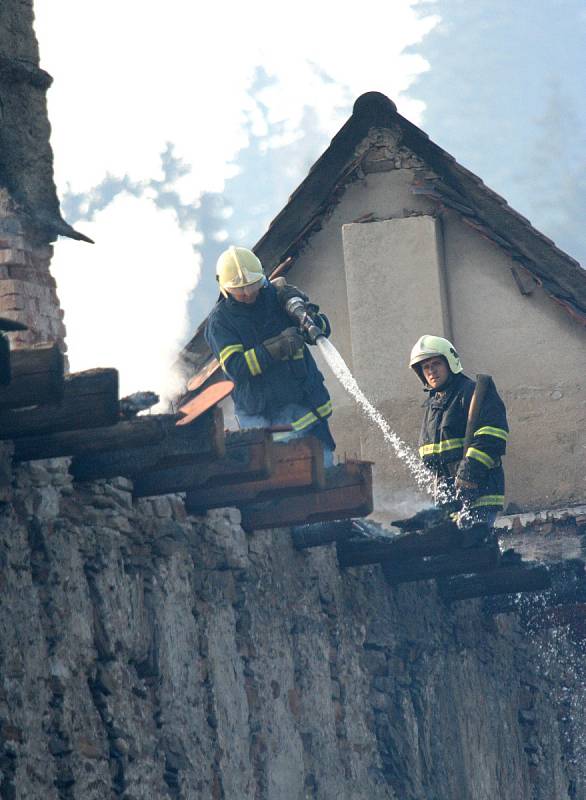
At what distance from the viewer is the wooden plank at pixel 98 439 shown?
8625mm

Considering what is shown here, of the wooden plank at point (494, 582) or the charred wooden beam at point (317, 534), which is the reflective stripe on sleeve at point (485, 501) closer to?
the wooden plank at point (494, 582)

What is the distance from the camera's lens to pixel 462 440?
13.6 meters

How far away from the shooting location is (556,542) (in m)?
15.9

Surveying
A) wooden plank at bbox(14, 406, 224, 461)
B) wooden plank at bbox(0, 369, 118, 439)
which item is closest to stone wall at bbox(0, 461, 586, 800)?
wooden plank at bbox(14, 406, 224, 461)

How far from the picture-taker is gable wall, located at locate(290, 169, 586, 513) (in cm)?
1627

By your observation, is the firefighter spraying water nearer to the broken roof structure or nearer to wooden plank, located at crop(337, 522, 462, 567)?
wooden plank, located at crop(337, 522, 462, 567)

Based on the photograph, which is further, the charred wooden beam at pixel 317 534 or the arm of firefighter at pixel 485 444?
the arm of firefighter at pixel 485 444

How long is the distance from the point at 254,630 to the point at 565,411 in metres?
5.75

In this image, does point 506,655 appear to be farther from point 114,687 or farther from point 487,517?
point 114,687

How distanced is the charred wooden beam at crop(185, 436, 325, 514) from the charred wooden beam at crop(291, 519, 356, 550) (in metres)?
1.51

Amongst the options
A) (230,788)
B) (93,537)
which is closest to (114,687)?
(93,537)

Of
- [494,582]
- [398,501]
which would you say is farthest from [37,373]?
[398,501]

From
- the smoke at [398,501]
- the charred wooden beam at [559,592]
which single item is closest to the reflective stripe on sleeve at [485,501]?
the charred wooden beam at [559,592]

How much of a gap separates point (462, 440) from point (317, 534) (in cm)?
185
